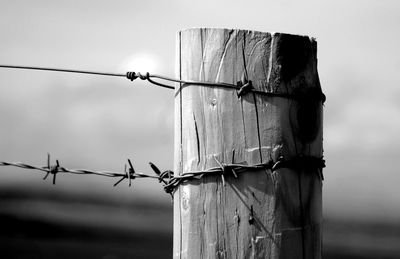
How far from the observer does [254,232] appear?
13.2 feet

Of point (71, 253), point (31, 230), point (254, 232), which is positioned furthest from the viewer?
point (31, 230)

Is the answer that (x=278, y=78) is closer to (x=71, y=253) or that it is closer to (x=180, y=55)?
(x=180, y=55)

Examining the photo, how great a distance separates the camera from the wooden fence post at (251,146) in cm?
403

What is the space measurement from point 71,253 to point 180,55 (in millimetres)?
7042

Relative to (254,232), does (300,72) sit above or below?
above

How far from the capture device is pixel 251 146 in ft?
13.3

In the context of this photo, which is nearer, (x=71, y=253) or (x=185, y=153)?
(x=185, y=153)

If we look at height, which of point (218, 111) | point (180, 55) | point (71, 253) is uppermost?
point (180, 55)

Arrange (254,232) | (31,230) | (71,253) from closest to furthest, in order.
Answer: (254,232)
(71,253)
(31,230)

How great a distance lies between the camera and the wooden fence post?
4.03m

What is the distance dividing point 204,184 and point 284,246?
459mm

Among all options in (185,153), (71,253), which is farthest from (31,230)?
(185,153)

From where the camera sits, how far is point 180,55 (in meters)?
4.25

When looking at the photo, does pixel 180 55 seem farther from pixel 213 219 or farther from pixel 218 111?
pixel 213 219
